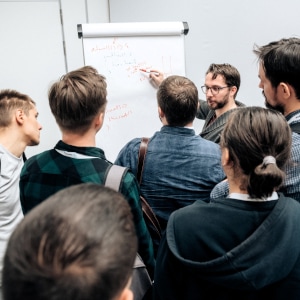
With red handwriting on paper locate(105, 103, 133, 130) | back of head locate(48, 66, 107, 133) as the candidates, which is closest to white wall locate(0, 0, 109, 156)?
red handwriting on paper locate(105, 103, 133, 130)

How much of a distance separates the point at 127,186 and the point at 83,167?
0.15m

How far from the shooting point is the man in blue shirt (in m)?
1.35

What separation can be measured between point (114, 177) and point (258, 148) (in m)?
0.44

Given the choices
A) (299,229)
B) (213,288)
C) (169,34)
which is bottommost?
(213,288)

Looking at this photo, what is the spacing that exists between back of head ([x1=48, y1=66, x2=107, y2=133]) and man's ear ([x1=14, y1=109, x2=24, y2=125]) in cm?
44

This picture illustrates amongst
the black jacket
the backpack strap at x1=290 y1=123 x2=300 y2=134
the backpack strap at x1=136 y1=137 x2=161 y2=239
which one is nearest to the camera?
the black jacket

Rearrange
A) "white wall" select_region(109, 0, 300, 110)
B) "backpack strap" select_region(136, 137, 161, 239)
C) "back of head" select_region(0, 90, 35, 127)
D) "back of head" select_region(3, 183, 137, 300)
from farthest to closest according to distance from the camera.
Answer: "white wall" select_region(109, 0, 300, 110), "back of head" select_region(0, 90, 35, 127), "backpack strap" select_region(136, 137, 161, 239), "back of head" select_region(3, 183, 137, 300)

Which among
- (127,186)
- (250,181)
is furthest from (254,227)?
(127,186)

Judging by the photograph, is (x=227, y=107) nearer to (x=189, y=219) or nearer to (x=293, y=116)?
(x=293, y=116)

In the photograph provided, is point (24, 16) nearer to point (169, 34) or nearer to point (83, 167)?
point (169, 34)

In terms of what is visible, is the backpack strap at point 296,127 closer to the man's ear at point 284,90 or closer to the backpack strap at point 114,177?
the man's ear at point 284,90

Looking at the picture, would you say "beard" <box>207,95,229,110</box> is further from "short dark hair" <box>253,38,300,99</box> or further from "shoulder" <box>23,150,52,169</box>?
"shoulder" <box>23,150,52,169</box>

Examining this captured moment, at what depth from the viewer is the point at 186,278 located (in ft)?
2.91

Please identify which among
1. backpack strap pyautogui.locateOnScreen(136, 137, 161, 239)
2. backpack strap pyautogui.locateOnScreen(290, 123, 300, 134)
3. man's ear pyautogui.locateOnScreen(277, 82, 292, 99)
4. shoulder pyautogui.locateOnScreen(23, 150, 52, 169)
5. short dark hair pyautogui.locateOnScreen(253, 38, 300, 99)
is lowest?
backpack strap pyautogui.locateOnScreen(136, 137, 161, 239)
